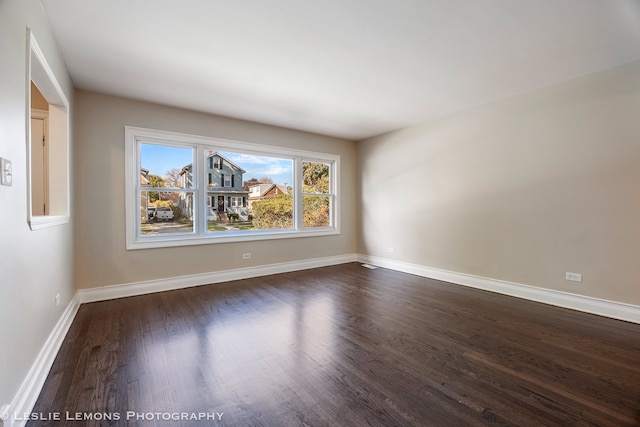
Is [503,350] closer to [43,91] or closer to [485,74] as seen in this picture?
[485,74]

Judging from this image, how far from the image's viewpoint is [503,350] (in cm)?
230

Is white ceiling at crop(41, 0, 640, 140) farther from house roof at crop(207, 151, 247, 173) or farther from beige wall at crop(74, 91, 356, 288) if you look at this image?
house roof at crop(207, 151, 247, 173)

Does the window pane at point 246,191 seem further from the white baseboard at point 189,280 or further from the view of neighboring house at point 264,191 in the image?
the white baseboard at point 189,280

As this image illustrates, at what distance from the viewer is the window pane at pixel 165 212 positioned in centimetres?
392

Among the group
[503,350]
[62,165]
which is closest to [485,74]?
[503,350]

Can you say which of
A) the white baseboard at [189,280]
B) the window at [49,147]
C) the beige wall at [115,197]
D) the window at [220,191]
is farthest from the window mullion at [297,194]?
the window at [49,147]

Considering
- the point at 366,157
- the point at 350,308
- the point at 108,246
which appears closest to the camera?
the point at 350,308

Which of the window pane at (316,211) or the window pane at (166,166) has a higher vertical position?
the window pane at (166,166)

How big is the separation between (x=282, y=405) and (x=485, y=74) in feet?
11.8

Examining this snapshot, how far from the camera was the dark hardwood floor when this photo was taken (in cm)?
161

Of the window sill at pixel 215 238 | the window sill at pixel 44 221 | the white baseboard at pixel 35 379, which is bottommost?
the white baseboard at pixel 35 379

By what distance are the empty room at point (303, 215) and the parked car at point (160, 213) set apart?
0.08 feet

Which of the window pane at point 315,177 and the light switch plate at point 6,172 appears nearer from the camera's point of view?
the light switch plate at point 6,172

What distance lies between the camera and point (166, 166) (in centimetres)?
406
